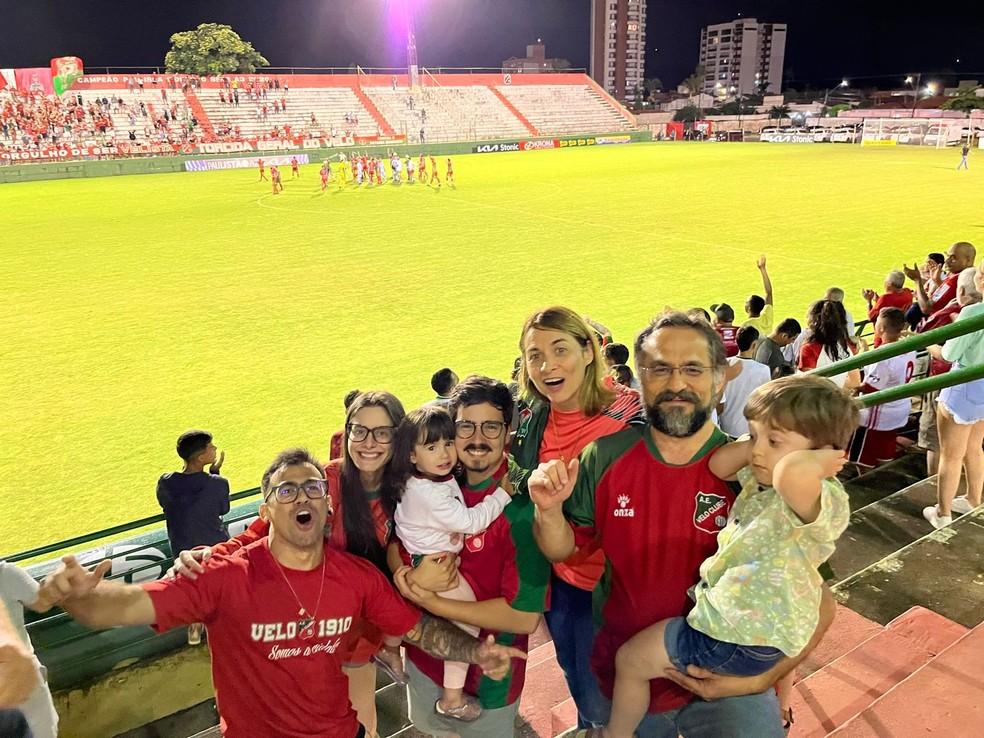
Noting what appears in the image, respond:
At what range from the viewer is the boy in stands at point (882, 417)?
5945mm

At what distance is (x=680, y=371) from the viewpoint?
8.20 ft

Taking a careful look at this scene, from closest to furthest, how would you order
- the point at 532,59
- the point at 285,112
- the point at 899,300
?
the point at 899,300
the point at 285,112
the point at 532,59

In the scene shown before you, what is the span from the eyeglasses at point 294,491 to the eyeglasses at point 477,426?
1.93 ft

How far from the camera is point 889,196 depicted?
23938 millimetres

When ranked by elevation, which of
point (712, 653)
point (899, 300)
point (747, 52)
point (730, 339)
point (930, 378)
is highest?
point (747, 52)

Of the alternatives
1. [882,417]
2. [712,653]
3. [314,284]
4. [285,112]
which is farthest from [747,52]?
[712,653]

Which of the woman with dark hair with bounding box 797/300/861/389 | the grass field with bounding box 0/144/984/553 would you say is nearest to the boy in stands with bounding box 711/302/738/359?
the woman with dark hair with bounding box 797/300/861/389

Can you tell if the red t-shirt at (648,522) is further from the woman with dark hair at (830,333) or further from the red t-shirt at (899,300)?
the red t-shirt at (899,300)

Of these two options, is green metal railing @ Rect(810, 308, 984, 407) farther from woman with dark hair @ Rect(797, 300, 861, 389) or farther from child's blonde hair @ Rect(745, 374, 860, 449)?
woman with dark hair @ Rect(797, 300, 861, 389)

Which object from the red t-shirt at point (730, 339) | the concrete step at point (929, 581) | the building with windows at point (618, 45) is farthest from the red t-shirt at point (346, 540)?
the building with windows at point (618, 45)

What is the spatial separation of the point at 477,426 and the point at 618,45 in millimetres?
177862

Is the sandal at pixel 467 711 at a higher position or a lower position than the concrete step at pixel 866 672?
higher

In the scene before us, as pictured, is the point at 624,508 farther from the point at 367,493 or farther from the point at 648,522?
the point at 367,493

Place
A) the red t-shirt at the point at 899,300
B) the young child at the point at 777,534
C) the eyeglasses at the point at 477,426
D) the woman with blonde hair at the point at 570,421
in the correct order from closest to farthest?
the young child at the point at 777,534 → the eyeglasses at the point at 477,426 → the woman with blonde hair at the point at 570,421 → the red t-shirt at the point at 899,300
